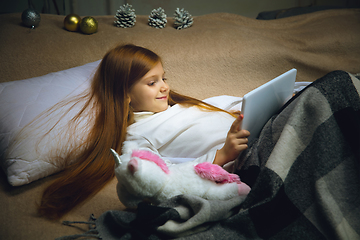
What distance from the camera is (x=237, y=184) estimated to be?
2.04 feet

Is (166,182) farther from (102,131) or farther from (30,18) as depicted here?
(30,18)

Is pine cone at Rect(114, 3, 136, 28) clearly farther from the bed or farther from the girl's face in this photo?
the girl's face

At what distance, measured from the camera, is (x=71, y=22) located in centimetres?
132

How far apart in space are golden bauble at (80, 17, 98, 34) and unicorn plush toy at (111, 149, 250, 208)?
0.96m

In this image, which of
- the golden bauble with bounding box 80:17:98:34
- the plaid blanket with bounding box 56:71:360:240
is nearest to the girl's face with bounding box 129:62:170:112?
the plaid blanket with bounding box 56:71:360:240

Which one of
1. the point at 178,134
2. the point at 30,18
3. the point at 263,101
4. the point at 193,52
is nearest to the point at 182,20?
the point at 193,52

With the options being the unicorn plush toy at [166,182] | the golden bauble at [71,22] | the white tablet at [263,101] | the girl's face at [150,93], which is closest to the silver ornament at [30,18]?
the golden bauble at [71,22]

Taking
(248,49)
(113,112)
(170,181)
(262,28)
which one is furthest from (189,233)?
(262,28)

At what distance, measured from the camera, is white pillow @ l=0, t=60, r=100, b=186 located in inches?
30.7

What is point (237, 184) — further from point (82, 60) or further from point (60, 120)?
point (82, 60)

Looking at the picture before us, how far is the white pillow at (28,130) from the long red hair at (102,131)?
0.18ft

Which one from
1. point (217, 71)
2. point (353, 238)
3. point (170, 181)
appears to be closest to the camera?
point (353, 238)

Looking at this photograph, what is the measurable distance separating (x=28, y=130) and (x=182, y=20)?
3.46 feet

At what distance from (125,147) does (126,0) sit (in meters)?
1.91
